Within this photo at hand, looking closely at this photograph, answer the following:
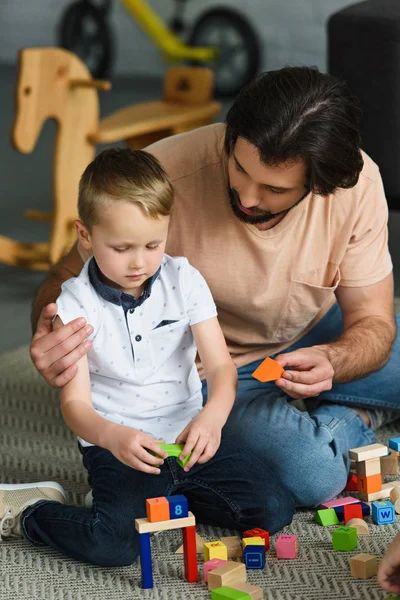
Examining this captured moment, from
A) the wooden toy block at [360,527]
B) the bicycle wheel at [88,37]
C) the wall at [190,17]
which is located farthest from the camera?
the bicycle wheel at [88,37]

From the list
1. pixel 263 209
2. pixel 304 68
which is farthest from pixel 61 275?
pixel 304 68

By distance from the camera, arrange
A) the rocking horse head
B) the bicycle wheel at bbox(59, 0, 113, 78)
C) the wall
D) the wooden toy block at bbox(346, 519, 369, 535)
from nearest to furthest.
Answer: the wooden toy block at bbox(346, 519, 369, 535) → the rocking horse head → the wall → the bicycle wheel at bbox(59, 0, 113, 78)

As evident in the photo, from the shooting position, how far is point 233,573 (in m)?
1.18

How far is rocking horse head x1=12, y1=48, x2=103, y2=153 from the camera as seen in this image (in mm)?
2469

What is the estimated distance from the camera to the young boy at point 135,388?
121cm

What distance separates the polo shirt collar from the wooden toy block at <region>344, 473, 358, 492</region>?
45 cm

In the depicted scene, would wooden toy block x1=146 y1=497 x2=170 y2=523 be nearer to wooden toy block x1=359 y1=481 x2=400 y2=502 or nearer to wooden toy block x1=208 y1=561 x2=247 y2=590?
wooden toy block x1=208 y1=561 x2=247 y2=590

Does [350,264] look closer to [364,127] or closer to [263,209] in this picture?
[263,209]

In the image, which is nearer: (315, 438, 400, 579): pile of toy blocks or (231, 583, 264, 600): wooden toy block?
(231, 583, 264, 600): wooden toy block

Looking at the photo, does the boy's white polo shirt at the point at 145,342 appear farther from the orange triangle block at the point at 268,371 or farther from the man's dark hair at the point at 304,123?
the man's dark hair at the point at 304,123

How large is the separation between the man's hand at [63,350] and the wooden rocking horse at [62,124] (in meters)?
1.35

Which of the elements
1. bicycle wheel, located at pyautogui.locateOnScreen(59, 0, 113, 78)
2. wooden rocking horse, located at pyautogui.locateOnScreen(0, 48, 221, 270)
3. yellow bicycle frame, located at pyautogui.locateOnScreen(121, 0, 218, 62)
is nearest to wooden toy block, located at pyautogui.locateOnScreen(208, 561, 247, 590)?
wooden rocking horse, located at pyautogui.locateOnScreen(0, 48, 221, 270)

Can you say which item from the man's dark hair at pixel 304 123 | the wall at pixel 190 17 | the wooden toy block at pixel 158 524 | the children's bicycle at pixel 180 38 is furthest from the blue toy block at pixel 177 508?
the children's bicycle at pixel 180 38

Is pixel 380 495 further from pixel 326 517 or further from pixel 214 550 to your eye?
pixel 214 550
